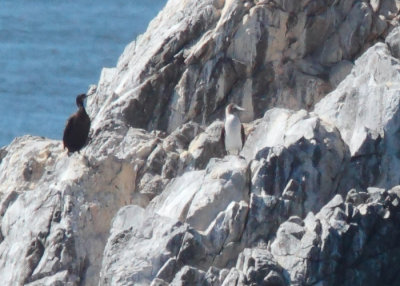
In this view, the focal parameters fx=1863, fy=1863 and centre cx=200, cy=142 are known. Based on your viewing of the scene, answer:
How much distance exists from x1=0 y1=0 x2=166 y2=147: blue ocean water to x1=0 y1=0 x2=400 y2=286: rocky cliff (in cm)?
2892

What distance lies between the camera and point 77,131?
3150cm

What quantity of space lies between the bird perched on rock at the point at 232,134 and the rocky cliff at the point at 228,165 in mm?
409

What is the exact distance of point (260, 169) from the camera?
2769 centimetres

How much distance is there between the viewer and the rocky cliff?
26250 millimetres

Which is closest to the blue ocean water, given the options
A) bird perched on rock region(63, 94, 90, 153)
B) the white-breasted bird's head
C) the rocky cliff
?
the rocky cliff

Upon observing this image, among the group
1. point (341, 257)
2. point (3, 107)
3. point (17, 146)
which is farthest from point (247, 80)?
point (3, 107)

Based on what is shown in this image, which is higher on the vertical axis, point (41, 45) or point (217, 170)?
point (41, 45)

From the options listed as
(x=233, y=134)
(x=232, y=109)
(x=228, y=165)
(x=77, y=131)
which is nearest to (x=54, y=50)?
(x=77, y=131)

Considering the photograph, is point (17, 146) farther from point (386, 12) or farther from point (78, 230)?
point (386, 12)

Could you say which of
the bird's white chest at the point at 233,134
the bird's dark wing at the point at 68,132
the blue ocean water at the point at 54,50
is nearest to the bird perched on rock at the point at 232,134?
the bird's white chest at the point at 233,134

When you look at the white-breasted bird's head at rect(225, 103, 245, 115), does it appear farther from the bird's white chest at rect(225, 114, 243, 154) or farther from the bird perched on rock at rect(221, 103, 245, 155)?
the bird's white chest at rect(225, 114, 243, 154)

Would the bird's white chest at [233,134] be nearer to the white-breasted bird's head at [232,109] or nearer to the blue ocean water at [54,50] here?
the white-breasted bird's head at [232,109]

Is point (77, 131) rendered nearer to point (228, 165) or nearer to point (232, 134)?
point (232, 134)

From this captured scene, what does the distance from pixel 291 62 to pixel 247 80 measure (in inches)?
36.9
